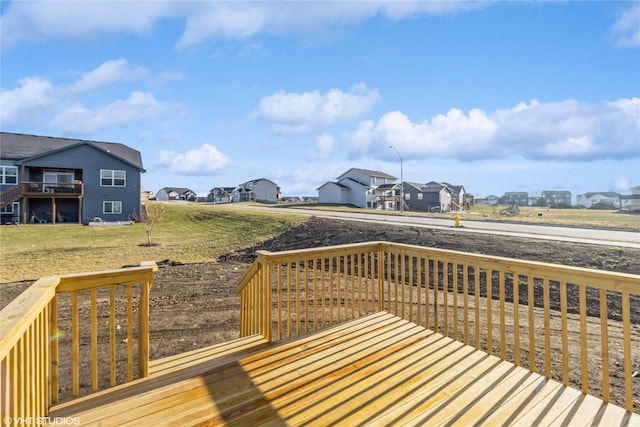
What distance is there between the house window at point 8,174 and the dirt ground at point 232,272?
65.1ft

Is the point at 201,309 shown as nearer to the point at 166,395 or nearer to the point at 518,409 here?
the point at 166,395

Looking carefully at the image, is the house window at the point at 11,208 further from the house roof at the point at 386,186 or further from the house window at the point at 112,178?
the house roof at the point at 386,186

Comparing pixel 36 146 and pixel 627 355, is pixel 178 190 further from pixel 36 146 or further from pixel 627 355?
pixel 627 355

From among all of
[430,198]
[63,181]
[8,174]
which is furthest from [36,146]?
[430,198]

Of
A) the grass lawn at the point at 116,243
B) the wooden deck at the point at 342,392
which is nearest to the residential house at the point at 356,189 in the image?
the grass lawn at the point at 116,243

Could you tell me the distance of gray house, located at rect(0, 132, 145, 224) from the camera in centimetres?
2181

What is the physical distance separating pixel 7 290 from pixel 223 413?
9592mm

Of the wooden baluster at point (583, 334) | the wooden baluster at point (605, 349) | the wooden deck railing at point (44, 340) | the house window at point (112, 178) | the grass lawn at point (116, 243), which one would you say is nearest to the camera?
the wooden deck railing at point (44, 340)

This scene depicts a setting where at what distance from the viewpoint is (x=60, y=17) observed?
688 cm

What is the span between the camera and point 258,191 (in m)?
66.1

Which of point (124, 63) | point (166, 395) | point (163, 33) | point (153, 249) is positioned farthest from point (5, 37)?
point (166, 395)

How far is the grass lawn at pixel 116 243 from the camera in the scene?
438 inches

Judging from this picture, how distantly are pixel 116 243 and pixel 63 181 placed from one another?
1330 cm

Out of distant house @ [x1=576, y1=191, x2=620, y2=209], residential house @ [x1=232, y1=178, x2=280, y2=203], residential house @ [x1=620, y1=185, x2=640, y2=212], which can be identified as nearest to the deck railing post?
residential house @ [x1=620, y1=185, x2=640, y2=212]
